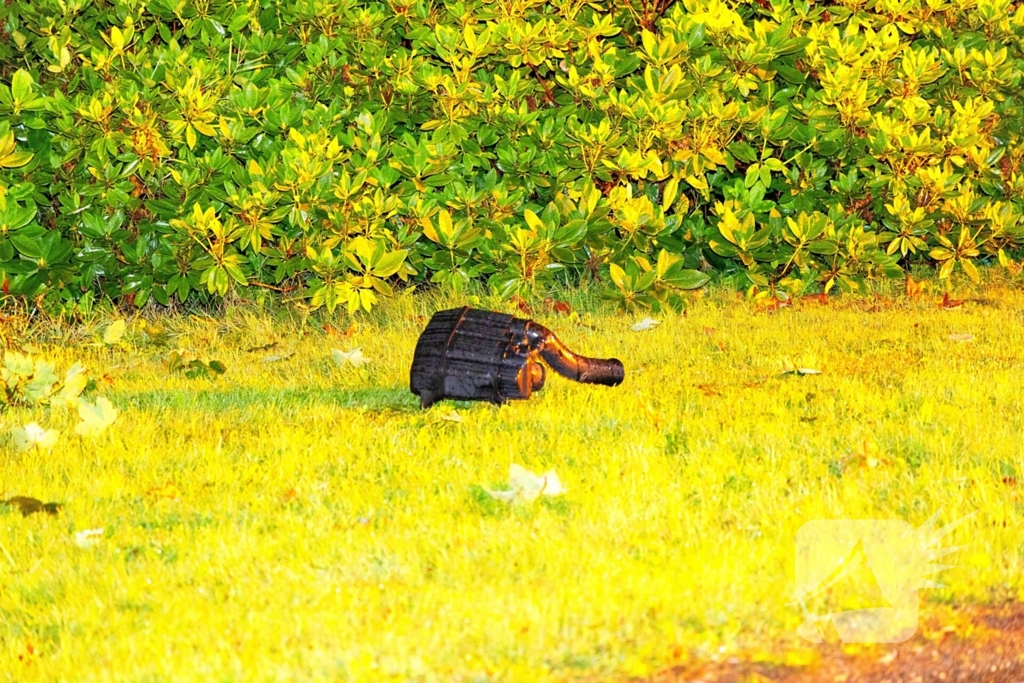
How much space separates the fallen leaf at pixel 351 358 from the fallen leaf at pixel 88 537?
2274mm

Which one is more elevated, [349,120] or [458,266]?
[349,120]

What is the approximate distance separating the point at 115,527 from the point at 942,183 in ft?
17.2

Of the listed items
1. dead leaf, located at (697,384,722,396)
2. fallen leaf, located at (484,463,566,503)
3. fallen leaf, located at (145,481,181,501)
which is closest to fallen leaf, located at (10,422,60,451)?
fallen leaf, located at (145,481,181,501)

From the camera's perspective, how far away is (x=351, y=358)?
609cm

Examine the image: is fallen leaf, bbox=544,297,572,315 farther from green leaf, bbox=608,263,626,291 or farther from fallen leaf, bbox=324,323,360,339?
fallen leaf, bbox=324,323,360,339

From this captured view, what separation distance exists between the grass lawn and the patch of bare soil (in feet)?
0.10

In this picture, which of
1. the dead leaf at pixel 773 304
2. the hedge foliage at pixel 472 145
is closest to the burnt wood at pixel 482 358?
the hedge foliage at pixel 472 145

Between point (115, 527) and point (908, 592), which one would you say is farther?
point (115, 527)

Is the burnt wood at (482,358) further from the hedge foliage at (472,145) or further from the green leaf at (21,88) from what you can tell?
the green leaf at (21,88)

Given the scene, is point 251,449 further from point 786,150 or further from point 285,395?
point 786,150

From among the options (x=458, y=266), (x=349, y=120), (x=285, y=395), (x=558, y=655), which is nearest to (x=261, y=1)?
(x=349, y=120)

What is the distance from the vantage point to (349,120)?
23.9ft

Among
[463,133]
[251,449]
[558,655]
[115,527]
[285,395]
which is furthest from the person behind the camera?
[463,133]
